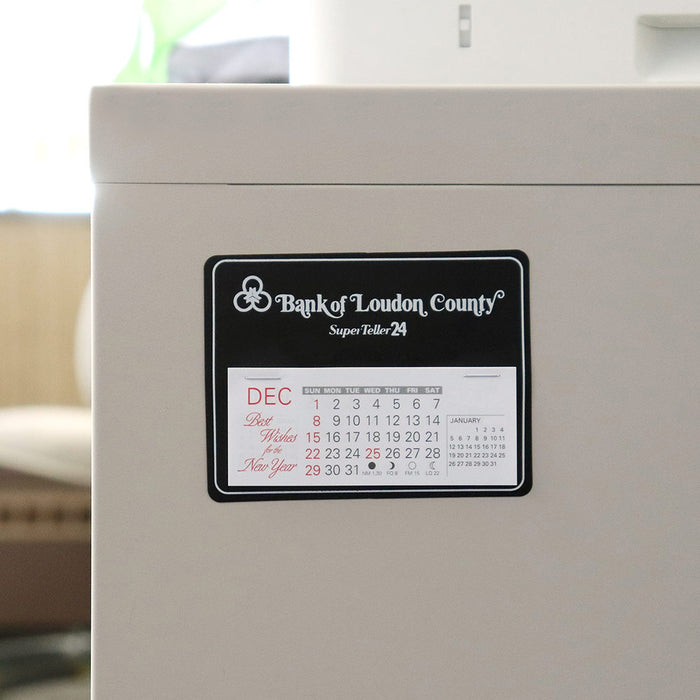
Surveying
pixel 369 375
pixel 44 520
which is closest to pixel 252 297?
pixel 369 375

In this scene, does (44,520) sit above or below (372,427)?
below

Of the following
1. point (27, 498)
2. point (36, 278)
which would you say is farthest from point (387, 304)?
point (36, 278)

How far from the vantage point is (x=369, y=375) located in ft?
1.19

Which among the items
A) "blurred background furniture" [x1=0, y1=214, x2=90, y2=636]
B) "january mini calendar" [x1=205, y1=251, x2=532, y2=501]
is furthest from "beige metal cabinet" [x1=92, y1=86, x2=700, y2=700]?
"blurred background furniture" [x1=0, y1=214, x2=90, y2=636]

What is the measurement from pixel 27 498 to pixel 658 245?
3.23ft

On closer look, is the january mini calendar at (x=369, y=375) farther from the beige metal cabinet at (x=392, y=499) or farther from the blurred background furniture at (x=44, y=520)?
the blurred background furniture at (x=44, y=520)

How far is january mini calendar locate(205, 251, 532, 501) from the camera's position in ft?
1.18

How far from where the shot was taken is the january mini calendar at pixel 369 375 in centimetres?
36

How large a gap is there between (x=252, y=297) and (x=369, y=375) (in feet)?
0.20

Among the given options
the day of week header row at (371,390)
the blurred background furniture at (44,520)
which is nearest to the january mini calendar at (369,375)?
the day of week header row at (371,390)

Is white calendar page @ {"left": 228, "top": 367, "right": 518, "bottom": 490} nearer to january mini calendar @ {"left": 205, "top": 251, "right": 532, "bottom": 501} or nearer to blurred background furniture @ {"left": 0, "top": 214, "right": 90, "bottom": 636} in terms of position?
january mini calendar @ {"left": 205, "top": 251, "right": 532, "bottom": 501}

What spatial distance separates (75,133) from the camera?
1985mm

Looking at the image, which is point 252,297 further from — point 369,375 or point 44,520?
point 44,520

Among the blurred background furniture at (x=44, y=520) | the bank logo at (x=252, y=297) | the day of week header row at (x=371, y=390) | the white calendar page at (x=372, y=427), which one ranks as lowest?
the blurred background furniture at (x=44, y=520)
